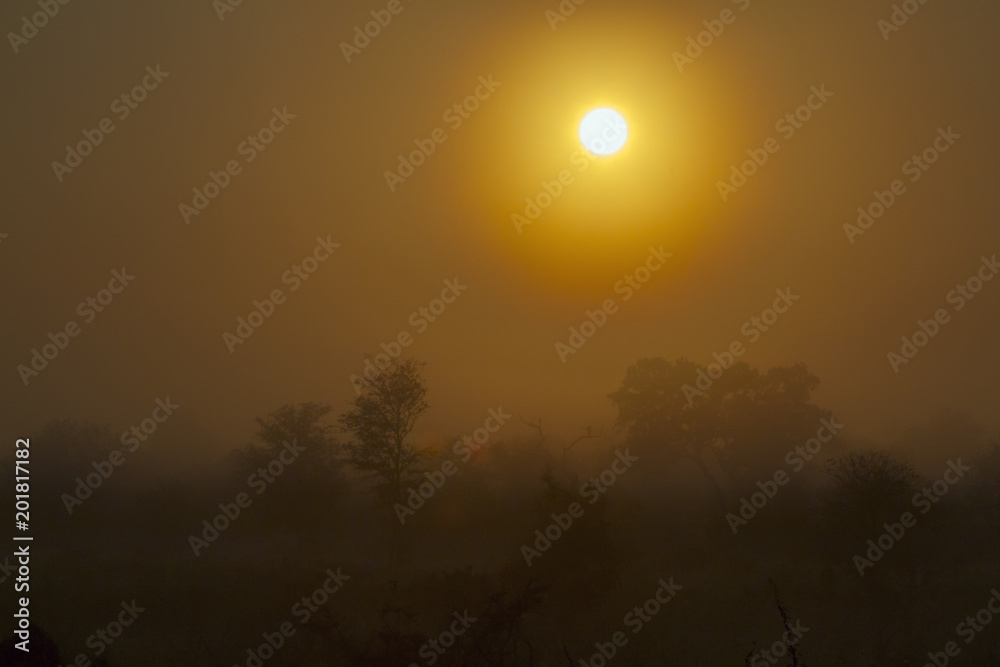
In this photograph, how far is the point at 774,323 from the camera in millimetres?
194375

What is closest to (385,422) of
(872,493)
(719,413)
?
(872,493)

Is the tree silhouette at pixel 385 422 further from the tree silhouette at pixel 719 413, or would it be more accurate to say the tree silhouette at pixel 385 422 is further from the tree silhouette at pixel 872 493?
the tree silhouette at pixel 872 493

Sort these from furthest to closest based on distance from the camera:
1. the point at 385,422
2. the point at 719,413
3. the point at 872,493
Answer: the point at 719,413 < the point at 385,422 < the point at 872,493

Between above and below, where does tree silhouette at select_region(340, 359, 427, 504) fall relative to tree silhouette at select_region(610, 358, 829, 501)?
below

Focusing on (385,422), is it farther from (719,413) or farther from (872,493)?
(719,413)

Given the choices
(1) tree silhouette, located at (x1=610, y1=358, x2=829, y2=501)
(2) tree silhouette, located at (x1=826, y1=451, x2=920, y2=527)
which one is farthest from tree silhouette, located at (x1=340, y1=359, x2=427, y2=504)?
(2) tree silhouette, located at (x1=826, y1=451, x2=920, y2=527)

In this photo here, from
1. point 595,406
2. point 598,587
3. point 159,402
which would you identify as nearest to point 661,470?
point 598,587

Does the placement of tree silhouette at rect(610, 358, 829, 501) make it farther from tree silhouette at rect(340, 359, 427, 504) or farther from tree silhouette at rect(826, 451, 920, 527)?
tree silhouette at rect(340, 359, 427, 504)

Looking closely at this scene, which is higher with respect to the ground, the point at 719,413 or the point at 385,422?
the point at 719,413

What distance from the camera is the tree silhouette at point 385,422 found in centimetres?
3694

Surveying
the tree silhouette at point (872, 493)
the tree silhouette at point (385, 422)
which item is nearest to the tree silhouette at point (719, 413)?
the tree silhouette at point (872, 493)

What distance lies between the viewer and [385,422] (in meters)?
37.1

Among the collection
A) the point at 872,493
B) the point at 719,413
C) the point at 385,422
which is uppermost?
the point at 719,413

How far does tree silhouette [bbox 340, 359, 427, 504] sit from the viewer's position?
121 ft
